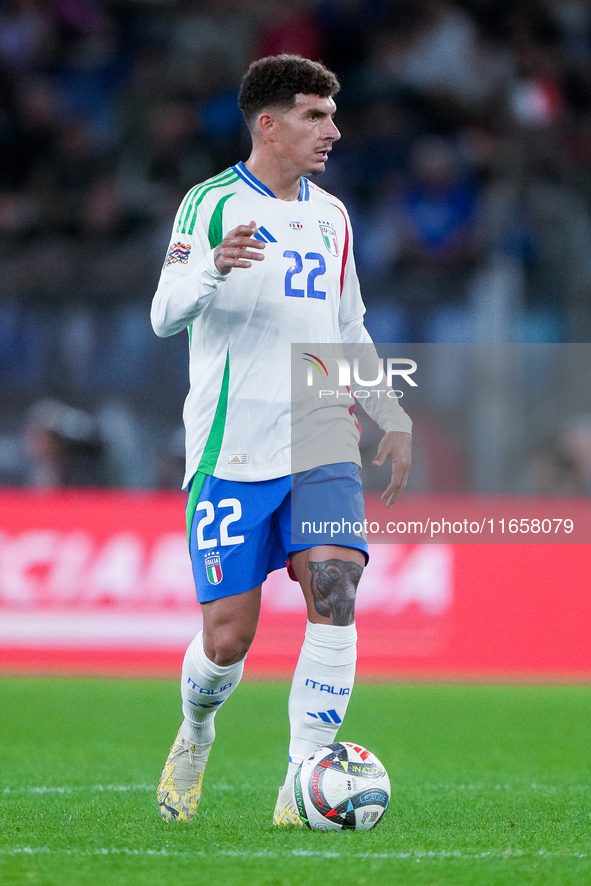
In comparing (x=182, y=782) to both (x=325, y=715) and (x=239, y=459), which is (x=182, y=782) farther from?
(x=239, y=459)

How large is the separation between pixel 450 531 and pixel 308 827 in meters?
6.17

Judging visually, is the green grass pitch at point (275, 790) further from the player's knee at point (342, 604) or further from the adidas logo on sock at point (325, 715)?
the player's knee at point (342, 604)

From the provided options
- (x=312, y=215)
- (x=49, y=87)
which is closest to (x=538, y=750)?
(x=312, y=215)

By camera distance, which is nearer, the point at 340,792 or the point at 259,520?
the point at 340,792

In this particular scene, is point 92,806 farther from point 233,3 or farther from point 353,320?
point 233,3

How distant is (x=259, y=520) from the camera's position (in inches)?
165

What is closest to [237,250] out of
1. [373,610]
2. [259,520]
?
[259,520]

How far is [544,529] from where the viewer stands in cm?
970

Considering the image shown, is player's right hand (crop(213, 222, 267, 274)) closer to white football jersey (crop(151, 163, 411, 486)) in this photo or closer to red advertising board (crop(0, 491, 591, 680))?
white football jersey (crop(151, 163, 411, 486))

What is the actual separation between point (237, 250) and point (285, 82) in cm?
91

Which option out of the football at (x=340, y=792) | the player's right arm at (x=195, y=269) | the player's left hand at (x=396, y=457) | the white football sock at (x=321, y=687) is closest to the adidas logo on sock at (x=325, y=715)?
the white football sock at (x=321, y=687)

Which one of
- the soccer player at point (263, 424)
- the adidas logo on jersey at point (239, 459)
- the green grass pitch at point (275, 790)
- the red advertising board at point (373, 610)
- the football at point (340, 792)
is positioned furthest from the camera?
the red advertising board at point (373, 610)

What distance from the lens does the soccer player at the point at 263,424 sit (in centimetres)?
411

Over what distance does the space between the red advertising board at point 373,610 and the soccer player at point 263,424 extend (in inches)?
200
